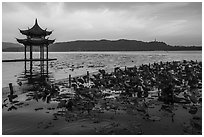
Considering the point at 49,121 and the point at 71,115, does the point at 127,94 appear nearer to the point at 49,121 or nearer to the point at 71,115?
the point at 71,115

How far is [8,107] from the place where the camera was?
7.84 m

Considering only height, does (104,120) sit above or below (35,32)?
below

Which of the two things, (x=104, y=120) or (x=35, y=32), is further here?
(x=35, y=32)

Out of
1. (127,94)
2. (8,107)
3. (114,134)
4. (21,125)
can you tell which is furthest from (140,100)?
(8,107)

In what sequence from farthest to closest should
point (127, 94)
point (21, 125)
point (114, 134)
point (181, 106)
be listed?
point (127, 94)
point (181, 106)
point (21, 125)
point (114, 134)

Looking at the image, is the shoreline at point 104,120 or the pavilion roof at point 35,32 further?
the pavilion roof at point 35,32

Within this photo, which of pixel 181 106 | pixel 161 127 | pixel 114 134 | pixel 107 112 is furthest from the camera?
pixel 181 106

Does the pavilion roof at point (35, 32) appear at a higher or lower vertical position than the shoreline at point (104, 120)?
higher

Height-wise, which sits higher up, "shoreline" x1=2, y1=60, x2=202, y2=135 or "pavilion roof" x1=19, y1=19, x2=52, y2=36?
"pavilion roof" x1=19, y1=19, x2=52, y2=36

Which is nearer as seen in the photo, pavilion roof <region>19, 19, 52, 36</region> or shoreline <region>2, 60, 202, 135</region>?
shoreline <region>2, 60, 202, 135</region>

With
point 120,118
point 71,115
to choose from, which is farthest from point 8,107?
point 120,118

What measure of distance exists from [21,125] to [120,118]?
2703 millimetres

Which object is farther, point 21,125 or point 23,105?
point 23,105

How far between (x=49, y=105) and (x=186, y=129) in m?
4.69
